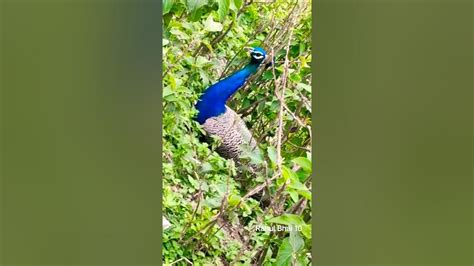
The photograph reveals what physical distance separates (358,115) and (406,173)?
9.0 inches

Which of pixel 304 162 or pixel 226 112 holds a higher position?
pixel 226 112

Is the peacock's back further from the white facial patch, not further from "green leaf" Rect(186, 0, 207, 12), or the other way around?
"green leaf" Rect(186, 0, 207, 12)

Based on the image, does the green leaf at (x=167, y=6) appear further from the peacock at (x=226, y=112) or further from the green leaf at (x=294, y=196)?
the green leaf at (x=294, y=196)

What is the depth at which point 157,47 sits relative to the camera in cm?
179

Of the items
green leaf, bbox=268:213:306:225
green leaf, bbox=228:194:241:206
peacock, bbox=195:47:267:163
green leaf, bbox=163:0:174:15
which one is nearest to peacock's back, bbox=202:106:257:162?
peacock, bbox=195:47:267:163

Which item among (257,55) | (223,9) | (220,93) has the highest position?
(223,9)

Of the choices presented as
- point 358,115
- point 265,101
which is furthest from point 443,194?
point 265,101

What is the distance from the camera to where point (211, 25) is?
5.96ft

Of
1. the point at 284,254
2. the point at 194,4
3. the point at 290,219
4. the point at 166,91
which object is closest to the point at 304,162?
the point at 290,219

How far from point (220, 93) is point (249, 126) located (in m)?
0.14

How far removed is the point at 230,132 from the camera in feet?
6.01

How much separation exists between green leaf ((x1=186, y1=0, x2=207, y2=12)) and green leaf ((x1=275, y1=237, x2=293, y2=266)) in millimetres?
737

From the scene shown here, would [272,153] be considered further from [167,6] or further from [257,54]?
[167,6]

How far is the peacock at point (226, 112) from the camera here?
1.82 m
